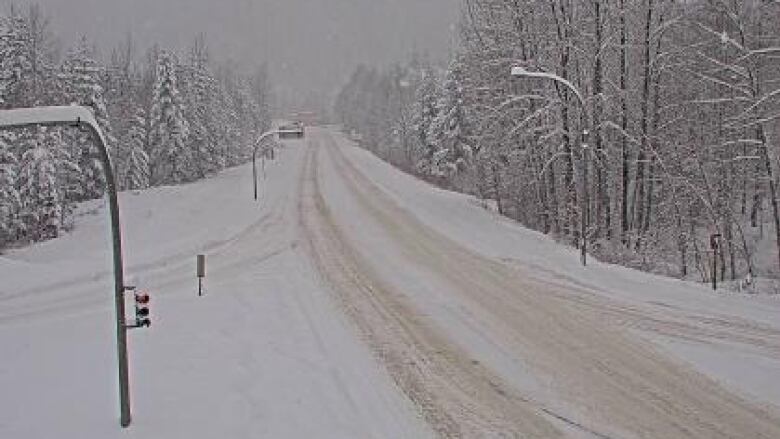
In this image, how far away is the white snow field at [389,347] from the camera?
10508 mm

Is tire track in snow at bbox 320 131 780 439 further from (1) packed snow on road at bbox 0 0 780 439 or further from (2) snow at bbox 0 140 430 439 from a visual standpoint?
(2) snow at bbox 0 140 430 439

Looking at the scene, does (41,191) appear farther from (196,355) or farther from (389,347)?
(389,347)

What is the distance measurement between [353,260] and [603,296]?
26.0ft

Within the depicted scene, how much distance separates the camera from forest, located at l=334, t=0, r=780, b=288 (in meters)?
27.0

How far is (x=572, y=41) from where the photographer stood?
2805 cm

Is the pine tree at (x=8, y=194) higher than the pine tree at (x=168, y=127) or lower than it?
lower

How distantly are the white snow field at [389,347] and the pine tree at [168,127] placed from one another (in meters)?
35.2

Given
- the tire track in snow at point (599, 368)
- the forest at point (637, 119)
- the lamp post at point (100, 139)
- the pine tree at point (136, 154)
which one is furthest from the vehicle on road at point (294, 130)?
the lamp post at point (100, 139)

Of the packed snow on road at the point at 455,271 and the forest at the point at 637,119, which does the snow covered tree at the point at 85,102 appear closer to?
the packed snow on road at the point at 455,271

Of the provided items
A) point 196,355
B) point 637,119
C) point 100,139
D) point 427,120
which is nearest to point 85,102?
point 427,120

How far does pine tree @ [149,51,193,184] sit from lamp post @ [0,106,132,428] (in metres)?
51.9

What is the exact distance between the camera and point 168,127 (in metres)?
60.3

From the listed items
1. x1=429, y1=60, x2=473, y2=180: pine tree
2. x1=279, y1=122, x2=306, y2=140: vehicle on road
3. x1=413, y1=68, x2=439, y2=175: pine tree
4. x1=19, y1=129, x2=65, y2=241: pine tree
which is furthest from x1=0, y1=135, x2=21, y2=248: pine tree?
x1=413, y1=68, x2=439, y2=175: pine tree

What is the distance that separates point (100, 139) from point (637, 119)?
25212mm
